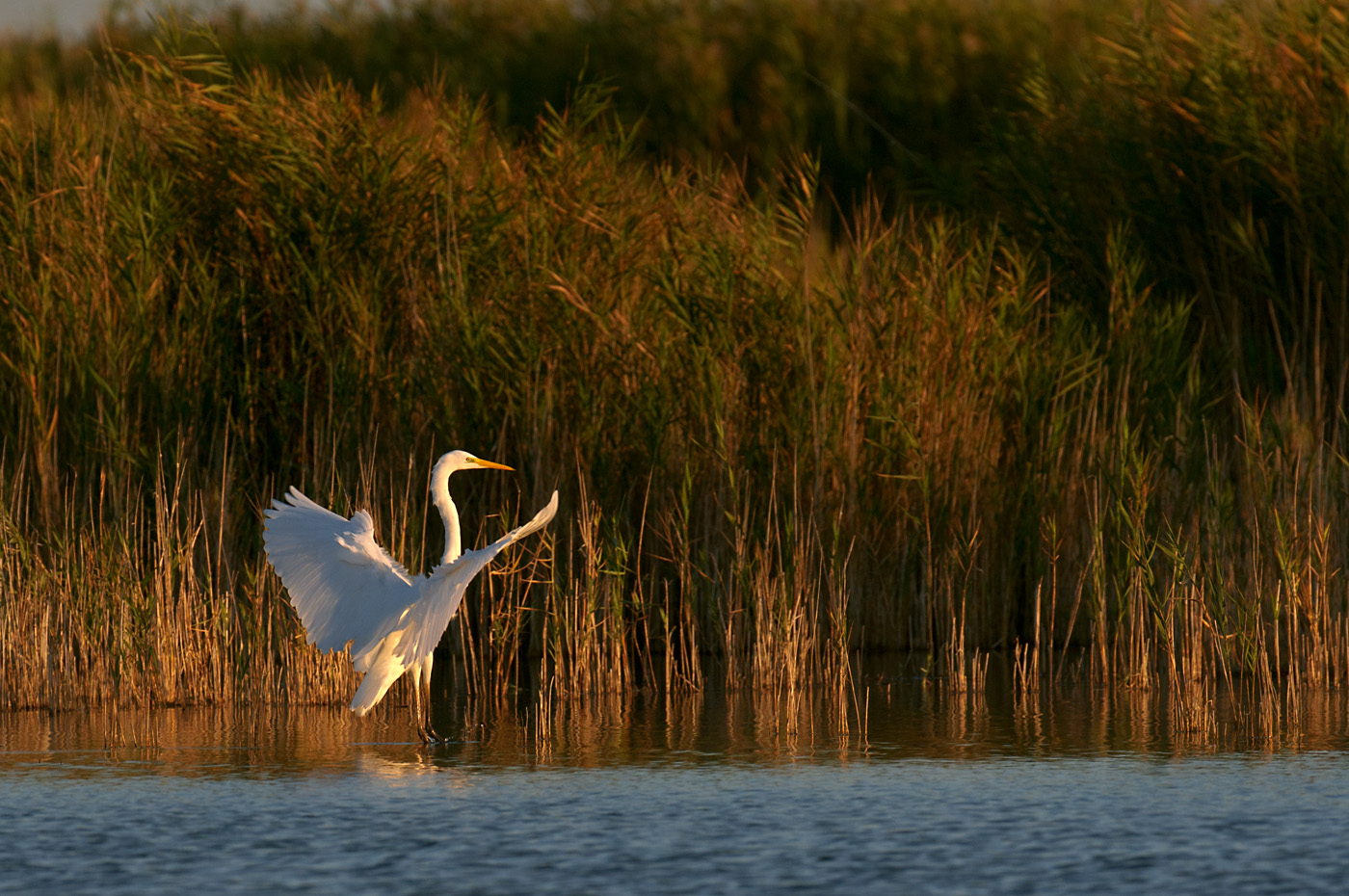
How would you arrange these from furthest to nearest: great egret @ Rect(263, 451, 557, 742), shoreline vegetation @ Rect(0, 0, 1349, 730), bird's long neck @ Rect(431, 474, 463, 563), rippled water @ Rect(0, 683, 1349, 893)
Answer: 1. shoreline vegetation @ Rect(0, 0, 1349, 730)
2. bird's long neck @ Rect(431, 474, 463, 563)
3. great egret @ Rect(263, 451, 557, 742)
4. rippled water @ Rect(0, 683, 1349, 893)

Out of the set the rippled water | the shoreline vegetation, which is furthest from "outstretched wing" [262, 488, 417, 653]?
the shoreline vegetation

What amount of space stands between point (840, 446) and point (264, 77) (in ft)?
12.0

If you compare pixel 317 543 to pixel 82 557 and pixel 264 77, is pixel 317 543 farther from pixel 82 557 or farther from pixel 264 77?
pixel 264 77

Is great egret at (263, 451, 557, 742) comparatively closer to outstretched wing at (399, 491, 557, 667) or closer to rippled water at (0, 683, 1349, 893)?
outstretched wing at (399, 491, 557, 667)

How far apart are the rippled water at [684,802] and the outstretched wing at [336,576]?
1.30ft

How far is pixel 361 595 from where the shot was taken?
6344mm

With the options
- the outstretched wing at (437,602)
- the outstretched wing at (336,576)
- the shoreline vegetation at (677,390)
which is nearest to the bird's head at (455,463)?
the outstretched wing at (336,576)

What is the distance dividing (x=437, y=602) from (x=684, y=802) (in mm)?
1257

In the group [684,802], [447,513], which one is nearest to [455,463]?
[447,513]

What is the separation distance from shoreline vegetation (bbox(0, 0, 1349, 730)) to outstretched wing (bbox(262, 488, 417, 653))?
0.70 meters

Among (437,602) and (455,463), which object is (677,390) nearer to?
(455,463)

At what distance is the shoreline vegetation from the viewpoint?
24.2 ft

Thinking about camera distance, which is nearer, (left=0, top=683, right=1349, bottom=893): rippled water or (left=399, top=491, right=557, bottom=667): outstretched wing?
(left=0, top=683, right=1349, bottom=893): rippled water

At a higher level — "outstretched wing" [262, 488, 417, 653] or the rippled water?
"outstretched wing" [262, 488, 417, 653]
